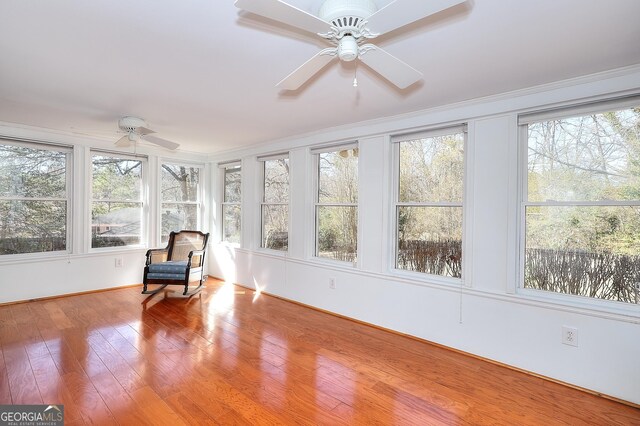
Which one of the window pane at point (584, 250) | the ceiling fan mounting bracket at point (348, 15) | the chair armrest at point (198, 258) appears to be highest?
the ceiling fan mounting bracket at point (348, 15)

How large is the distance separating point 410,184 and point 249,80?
190cm

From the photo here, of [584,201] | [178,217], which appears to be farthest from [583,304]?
[178,217]

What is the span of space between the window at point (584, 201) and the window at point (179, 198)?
508 cm

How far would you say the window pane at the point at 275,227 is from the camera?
15.1 ft

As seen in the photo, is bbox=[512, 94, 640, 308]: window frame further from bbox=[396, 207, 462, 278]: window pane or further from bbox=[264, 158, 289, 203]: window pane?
bbox=[264, 158, 289, 203]: window pane

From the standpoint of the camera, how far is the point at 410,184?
331cm

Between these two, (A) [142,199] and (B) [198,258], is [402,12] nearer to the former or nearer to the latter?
(B) [198,258]

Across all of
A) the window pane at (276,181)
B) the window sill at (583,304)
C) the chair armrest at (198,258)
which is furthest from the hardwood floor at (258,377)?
the window pane at (276,181)

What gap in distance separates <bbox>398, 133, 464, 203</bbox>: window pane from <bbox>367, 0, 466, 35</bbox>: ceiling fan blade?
1.92 meters

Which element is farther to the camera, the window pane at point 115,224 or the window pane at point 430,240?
the window pane at point 115,224

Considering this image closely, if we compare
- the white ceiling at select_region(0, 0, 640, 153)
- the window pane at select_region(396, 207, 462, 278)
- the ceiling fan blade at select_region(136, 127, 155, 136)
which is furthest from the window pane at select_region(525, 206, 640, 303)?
the ceiling fan blade at select_region(136, 127, 155, 136)

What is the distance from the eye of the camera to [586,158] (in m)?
2.40

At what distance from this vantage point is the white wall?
2227 millimetres

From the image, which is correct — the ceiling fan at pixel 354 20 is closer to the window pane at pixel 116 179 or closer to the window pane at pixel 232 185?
the window pane at pixel 232 185
